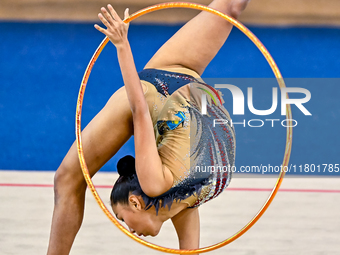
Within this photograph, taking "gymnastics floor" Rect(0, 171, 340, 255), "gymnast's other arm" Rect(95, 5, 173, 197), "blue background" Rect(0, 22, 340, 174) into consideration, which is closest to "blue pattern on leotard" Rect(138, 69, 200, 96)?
"gymnast's other arm" Rect(95, 5, 173, 197)

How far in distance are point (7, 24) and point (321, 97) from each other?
1.98 metres

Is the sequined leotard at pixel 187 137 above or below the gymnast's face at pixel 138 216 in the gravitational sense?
above

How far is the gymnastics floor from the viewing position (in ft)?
4.74

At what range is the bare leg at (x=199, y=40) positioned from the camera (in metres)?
1.04

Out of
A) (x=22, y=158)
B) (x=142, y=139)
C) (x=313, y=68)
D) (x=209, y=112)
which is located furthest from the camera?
(x=313, y=68)

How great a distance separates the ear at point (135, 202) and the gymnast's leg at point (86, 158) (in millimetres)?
117

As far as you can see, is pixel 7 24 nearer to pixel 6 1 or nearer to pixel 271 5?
pixel 6 1

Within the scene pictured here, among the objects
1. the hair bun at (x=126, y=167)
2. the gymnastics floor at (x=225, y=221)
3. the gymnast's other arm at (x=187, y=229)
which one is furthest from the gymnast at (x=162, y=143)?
the gymnastics floor at (x=225, y=221)

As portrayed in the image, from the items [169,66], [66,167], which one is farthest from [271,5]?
[66,167]

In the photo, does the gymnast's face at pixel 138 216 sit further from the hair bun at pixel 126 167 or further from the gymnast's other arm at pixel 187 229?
the gymnast's other arm at pixel 187 229

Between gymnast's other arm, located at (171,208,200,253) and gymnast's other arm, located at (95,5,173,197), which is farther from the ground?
gymnast's other arm, located at (95,5,173,197)

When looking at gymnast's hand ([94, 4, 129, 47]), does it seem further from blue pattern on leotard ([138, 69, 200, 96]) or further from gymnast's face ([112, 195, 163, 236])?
gymnast's face ([112, 195, 163, 236])

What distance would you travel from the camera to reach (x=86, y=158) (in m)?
1.00

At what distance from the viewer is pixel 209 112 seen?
0.99 meters
